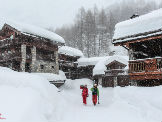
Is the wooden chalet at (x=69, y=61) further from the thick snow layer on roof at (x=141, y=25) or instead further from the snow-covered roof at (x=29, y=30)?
the thick snow layer on roof at (x=141, y=25)

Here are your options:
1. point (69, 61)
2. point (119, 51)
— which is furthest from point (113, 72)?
point (119, 51)

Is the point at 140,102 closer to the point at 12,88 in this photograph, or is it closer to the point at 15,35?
the point at 12,88

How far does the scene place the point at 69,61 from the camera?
3759cm

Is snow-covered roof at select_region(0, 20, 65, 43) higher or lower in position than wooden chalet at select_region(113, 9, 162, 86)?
higher

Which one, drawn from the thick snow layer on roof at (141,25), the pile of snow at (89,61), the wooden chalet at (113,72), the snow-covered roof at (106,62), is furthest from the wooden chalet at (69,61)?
the thick snow layer on roof at (141,25)

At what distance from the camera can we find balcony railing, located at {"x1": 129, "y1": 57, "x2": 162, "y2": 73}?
40.5 feet

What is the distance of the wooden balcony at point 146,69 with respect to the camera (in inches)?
486

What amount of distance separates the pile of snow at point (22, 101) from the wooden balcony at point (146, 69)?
6750 millimetres

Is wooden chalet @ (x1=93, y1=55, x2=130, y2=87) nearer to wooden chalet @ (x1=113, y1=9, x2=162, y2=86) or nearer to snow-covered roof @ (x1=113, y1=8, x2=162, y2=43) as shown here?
wooden chalet @ (x1=113, y1=9, x2=162, y2=86)

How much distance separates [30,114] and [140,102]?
6.16m

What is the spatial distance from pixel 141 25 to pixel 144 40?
4.01ft

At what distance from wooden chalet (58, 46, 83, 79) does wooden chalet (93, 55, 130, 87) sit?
684 cm

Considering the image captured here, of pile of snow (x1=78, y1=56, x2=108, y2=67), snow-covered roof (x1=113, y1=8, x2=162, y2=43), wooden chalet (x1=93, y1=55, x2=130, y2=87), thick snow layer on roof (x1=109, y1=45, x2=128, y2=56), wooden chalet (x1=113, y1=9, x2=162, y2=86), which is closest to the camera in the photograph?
wooden chalet (x1=113, y1=9, x2=162, y2=86)

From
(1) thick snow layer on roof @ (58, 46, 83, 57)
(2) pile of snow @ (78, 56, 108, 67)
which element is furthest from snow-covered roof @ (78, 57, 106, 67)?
(1) thick snow layer on roof @ (58, 46, 83, 57)
